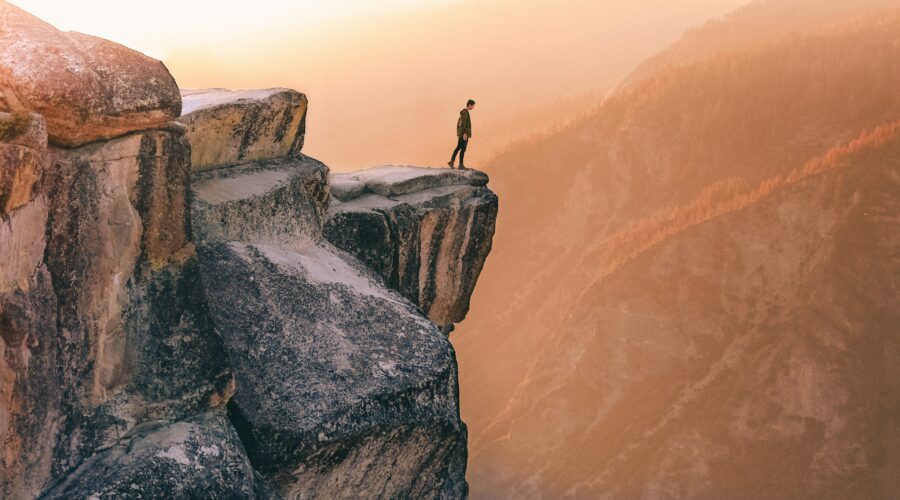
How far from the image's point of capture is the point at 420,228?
89.9ft

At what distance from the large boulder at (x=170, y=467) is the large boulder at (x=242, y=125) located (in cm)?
679

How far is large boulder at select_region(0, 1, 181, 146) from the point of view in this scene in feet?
47.7

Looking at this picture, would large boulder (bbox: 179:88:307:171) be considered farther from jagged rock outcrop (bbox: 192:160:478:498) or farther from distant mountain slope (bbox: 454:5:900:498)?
distant mountain slope (bbox: 454:5:900:498)

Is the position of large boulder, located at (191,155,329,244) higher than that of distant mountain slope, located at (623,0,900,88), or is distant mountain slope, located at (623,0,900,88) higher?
large boulder, located at (191,155,329,244)

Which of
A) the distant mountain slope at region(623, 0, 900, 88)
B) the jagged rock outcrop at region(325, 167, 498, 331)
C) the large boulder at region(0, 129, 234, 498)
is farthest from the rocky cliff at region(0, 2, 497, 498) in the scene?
the distant mountain slope at region(623, 0, 900, 88)

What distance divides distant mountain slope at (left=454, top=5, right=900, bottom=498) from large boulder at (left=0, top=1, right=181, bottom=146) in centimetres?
6915

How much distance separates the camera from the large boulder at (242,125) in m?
21.3

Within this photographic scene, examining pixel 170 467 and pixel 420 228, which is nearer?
pixel 170 467

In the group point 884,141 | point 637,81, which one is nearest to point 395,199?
point 884,141

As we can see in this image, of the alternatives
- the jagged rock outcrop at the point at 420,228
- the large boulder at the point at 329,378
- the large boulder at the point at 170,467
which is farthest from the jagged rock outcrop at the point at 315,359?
the jagged rock outcrop at the point at 420,228

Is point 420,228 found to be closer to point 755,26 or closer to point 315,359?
point 315,359

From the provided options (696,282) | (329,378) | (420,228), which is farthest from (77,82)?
(696,282)

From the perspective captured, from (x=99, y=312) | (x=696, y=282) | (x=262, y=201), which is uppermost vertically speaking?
(x=99, y=312)

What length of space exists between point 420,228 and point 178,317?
11.6 meters
